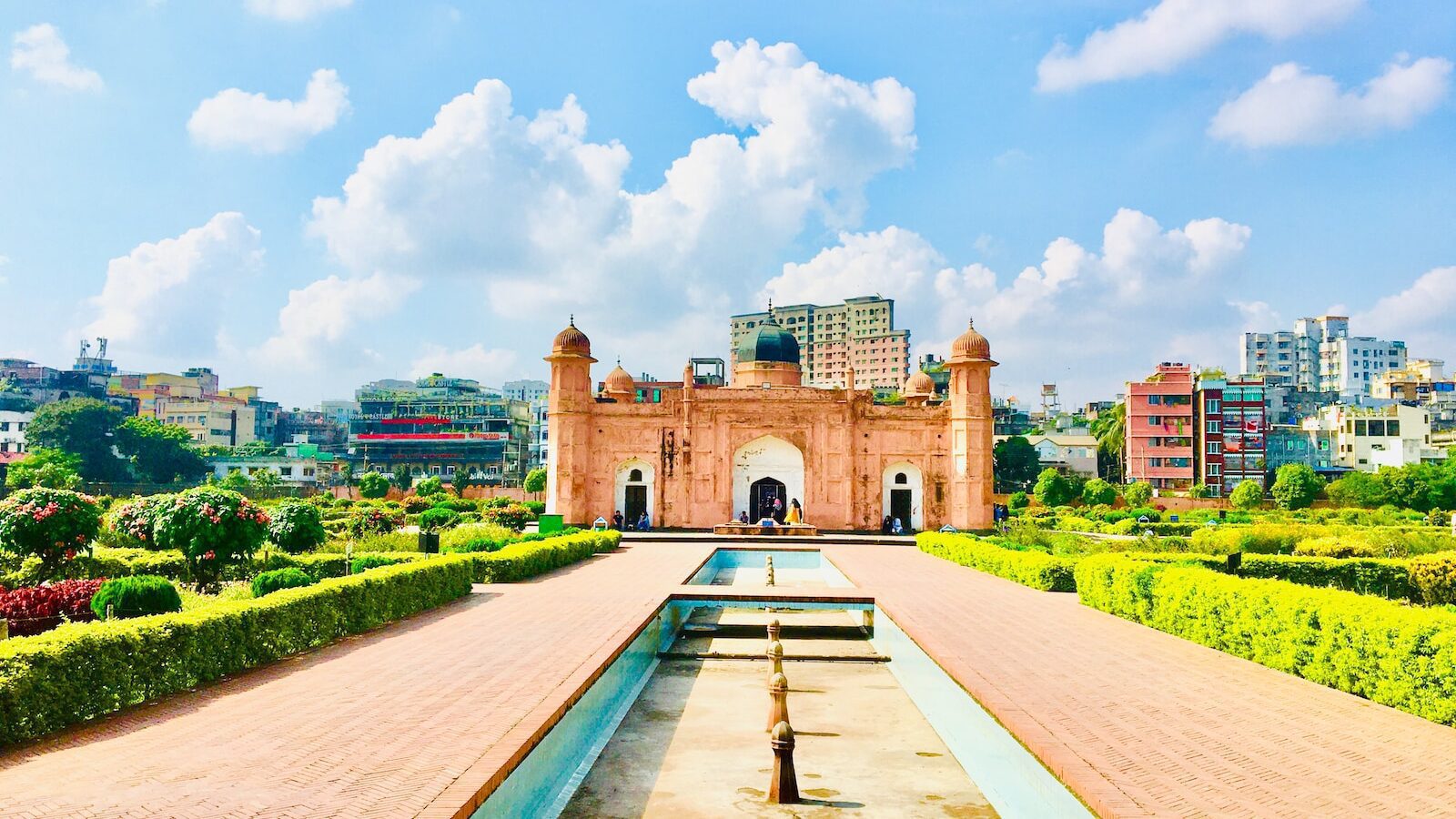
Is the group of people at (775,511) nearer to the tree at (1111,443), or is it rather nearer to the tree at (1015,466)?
the tree at (1015,466)

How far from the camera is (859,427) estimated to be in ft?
105

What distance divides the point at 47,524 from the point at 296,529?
3595 millimetres

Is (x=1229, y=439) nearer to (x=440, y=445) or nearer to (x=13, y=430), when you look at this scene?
(x=440, y=445)

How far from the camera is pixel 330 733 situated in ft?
22.3

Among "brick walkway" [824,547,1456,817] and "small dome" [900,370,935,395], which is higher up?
"small dome" [900,370,935,395]

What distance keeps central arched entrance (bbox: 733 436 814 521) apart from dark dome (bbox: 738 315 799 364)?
17.8ft

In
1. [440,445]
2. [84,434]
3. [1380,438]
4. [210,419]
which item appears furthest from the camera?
[210,419]

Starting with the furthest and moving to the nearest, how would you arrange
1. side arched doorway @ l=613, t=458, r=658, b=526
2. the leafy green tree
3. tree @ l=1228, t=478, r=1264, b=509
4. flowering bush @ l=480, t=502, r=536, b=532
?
the leafy green tree → tree @ l=1228, t=478, r=1264, b=509 → side arched doorway @ l=613, t=458, r=658, b=526 → flowering bush @ l=480, t=502, r=536, b=532

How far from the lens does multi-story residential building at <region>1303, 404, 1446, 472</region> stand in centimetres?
6128

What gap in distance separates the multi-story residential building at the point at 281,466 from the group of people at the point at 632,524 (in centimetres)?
4166

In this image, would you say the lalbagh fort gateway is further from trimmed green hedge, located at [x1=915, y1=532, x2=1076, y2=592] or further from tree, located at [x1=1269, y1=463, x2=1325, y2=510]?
tree, located at [x1=1269, y1=463, x2=1325, y2=510]

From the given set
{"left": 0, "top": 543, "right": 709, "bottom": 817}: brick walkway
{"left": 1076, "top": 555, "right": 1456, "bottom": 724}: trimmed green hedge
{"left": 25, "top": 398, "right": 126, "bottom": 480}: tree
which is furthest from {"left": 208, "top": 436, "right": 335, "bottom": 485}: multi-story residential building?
{"left": 1076, "top": 555, "right": 1456, "bottom": 724}: trimmed green hedge

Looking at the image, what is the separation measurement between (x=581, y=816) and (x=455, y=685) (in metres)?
→ 2.27

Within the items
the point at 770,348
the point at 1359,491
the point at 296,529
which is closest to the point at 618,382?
the point at 770,348
